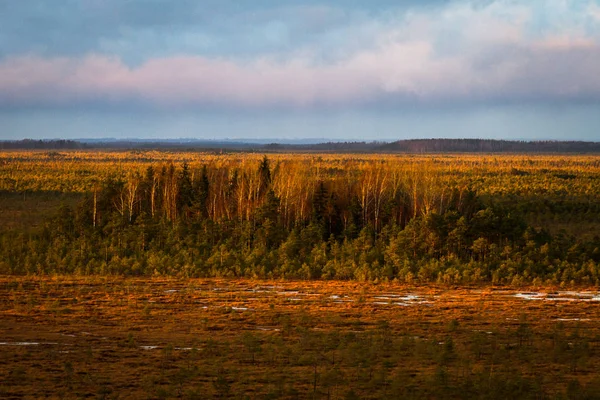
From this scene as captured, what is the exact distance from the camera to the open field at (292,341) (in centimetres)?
1659

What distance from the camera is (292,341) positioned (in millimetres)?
20844

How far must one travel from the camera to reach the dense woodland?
32875 millimetres

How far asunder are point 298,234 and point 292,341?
17.9 meters

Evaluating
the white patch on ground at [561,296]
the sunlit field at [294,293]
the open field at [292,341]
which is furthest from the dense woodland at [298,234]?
the open field at [292,341]

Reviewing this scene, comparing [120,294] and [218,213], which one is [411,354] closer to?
[120,294]

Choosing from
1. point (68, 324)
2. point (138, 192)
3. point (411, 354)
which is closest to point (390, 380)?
point (411, 354)

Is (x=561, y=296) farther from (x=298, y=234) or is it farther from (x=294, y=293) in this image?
(x=298, y=234)

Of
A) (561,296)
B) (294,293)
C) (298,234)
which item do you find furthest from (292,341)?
(298,234)

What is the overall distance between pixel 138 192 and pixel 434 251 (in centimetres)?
1700

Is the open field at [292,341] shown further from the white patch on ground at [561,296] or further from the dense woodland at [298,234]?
the dense woodland at [298,234]

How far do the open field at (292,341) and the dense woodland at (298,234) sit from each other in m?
2.64

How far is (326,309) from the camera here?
2552 centimetres

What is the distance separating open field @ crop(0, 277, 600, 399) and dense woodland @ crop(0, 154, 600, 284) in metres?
2.64

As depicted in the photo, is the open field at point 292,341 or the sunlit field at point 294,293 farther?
the sunlit field at point 294,293
